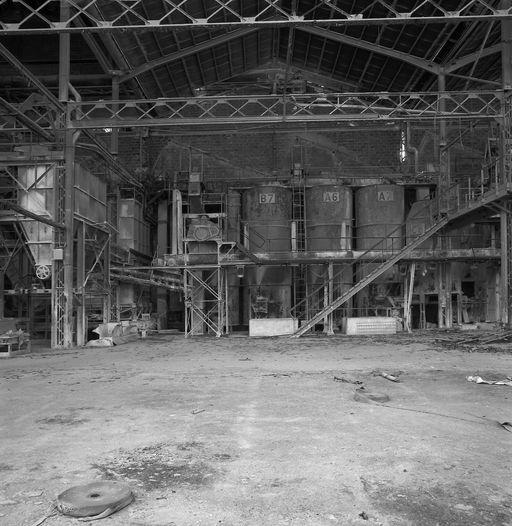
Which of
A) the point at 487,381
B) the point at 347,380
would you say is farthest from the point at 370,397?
the point at 487,381

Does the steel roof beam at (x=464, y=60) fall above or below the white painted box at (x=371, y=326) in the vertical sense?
above

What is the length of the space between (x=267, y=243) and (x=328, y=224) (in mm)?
3056

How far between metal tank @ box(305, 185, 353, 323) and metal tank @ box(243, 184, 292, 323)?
106 centimetres

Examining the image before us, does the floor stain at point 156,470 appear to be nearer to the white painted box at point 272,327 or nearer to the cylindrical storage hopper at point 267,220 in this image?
the white painted box at point 272,327

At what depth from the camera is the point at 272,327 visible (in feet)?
70.4

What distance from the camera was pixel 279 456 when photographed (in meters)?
5.38

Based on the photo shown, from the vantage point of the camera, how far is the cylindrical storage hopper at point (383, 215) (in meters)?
24.0

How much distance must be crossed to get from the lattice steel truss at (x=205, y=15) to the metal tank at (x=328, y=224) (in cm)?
766

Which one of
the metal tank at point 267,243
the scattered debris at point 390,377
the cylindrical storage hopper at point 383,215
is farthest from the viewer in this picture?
the cylindrical storage hopper at point 383,215

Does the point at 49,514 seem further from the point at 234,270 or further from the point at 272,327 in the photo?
the point at 234,270

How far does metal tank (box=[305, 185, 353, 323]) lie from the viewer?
23.9 metres

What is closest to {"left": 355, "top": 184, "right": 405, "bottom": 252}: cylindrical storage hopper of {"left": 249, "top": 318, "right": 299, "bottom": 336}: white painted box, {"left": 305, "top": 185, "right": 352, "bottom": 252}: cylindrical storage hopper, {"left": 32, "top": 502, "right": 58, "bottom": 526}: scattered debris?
{"left": 305, "top": 185, "right": 352, "bottom": 252}: cylindrical storage hopper

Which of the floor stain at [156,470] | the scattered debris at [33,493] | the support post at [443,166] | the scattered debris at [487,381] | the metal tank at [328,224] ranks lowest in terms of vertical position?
the scattered debris at [487,381]

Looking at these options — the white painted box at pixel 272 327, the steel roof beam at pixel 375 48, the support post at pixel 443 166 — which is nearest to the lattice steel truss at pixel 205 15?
the steel roof beam at pixel 375 48
